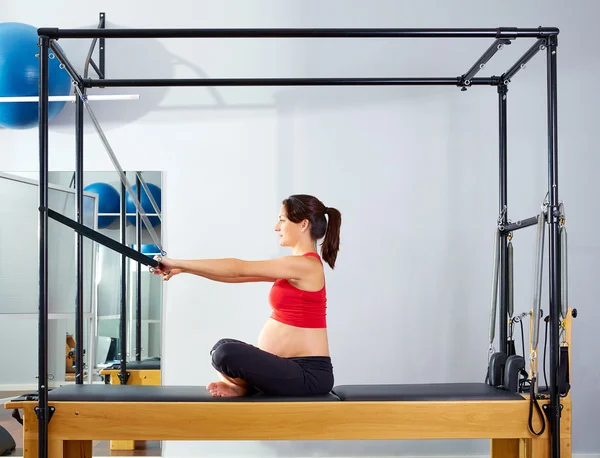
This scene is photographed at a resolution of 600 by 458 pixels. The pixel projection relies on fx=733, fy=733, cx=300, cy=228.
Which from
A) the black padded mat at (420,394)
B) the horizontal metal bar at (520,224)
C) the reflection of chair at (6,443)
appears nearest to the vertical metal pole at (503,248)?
the horizontal metal bar at (520,224)

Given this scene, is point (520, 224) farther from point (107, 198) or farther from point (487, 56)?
point (107, 198)

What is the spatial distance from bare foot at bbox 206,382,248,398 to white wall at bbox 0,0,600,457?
1367 mm

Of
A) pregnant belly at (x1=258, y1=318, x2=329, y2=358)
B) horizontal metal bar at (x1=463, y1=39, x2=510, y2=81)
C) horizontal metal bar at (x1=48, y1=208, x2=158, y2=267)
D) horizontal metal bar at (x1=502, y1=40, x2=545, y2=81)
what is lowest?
pregnant belly at (x1=258, y1=318, x2=329, y2=358)

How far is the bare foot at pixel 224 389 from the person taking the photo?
2604 mm

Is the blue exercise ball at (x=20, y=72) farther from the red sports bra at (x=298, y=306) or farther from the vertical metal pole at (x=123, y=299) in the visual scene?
the red sports bra at (x=298, y=306)

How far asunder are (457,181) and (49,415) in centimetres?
250

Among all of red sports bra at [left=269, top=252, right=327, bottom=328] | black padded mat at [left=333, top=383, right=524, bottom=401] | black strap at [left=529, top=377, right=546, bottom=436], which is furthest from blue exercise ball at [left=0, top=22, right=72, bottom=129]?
black strap at [left=529, top=377, right=546, bottom=436]

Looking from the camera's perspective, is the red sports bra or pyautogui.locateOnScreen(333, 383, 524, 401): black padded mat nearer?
pyautogui.locateOnScreen(333, 383, 524, 401): black padded mat

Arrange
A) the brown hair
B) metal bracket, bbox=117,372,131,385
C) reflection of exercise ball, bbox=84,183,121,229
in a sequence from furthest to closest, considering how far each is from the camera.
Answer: reflection of exercise ball, bbox=84,183,121,229
metal bracket, bbox=117,372,131,385
the brown hair

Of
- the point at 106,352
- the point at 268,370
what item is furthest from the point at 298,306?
the point at 106,352

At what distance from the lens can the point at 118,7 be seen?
4.11m

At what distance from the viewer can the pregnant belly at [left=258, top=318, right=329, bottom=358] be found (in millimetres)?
2742

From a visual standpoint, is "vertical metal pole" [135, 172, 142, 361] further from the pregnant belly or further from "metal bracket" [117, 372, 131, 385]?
the pregnant belly

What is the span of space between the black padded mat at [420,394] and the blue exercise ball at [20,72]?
2.09 m
